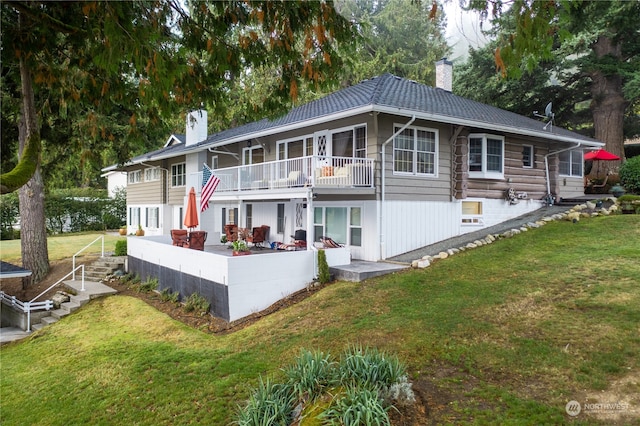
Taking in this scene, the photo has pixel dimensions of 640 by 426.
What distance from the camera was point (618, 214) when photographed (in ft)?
52.9

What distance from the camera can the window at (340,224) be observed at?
1401 centimetres

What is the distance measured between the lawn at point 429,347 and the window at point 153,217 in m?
14.4

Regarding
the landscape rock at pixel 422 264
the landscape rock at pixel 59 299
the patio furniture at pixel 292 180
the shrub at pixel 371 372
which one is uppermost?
the patio furniture at pixel 292 180

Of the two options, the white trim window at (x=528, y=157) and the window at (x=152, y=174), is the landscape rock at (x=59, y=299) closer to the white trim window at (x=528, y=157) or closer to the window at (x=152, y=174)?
the window at (x=152, y=174)

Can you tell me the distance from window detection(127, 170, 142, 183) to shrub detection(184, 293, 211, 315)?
1926cm

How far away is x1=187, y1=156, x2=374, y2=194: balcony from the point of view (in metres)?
12.9

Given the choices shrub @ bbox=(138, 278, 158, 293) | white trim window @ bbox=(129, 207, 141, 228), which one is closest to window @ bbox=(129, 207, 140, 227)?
white trim window @ bbox=(129, 207, 141, 228)

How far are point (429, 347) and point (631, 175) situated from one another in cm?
1899

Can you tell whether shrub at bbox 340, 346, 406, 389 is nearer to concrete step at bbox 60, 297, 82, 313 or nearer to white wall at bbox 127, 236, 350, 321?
white wall at bbox 127, 236, 350, 321

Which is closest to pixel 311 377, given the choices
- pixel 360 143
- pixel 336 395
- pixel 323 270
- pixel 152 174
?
pixel 336 395

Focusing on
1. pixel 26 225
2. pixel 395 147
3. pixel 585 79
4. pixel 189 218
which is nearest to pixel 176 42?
pixel 395 147

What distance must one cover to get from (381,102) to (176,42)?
7153 mm

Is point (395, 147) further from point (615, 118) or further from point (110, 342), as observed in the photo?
point (615, 118)

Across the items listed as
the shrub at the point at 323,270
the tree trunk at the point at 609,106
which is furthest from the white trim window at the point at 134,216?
the tree trunk at the point at 609,106
